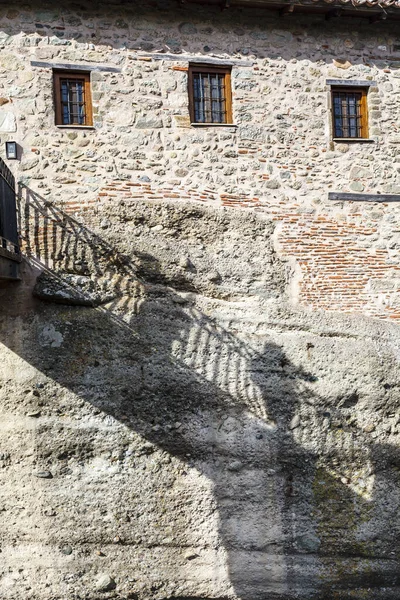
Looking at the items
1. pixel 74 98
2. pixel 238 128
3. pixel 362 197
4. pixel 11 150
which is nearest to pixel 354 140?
pixel 362 197

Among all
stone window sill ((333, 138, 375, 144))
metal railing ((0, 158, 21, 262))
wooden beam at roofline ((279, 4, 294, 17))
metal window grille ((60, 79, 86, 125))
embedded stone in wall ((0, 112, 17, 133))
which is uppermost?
wooden beam at roofline ((279, 4, 294, 17))

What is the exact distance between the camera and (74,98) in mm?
9828

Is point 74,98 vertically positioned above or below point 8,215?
above

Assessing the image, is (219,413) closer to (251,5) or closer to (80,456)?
A: (80,456)

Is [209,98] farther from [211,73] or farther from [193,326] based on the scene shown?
[193,326]

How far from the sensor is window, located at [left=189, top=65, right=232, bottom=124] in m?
10.1

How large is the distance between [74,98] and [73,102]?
0.06 meters

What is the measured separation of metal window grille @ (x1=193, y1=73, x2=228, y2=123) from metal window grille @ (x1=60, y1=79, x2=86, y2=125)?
1504 mm

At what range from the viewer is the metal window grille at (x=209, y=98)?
33.2ft

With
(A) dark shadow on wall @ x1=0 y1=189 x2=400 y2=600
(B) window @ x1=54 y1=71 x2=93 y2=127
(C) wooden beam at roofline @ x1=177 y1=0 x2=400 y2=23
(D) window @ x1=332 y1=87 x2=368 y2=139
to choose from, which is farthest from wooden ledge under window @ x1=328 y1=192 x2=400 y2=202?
(B) window @ x1=54 y1=71 x2=93 y2=127

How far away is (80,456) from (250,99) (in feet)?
17.2

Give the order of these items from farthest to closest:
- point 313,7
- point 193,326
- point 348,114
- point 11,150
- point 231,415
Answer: point 348,114
point 313,7
point 193,326
point 231,415
point 11,150

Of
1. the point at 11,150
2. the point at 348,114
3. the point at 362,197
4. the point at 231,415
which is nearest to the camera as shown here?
the point at 11,150

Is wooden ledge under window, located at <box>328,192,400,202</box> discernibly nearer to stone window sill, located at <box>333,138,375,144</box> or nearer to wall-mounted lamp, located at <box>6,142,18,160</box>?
stone window sill, located at <box>333,138,375,144</box>
